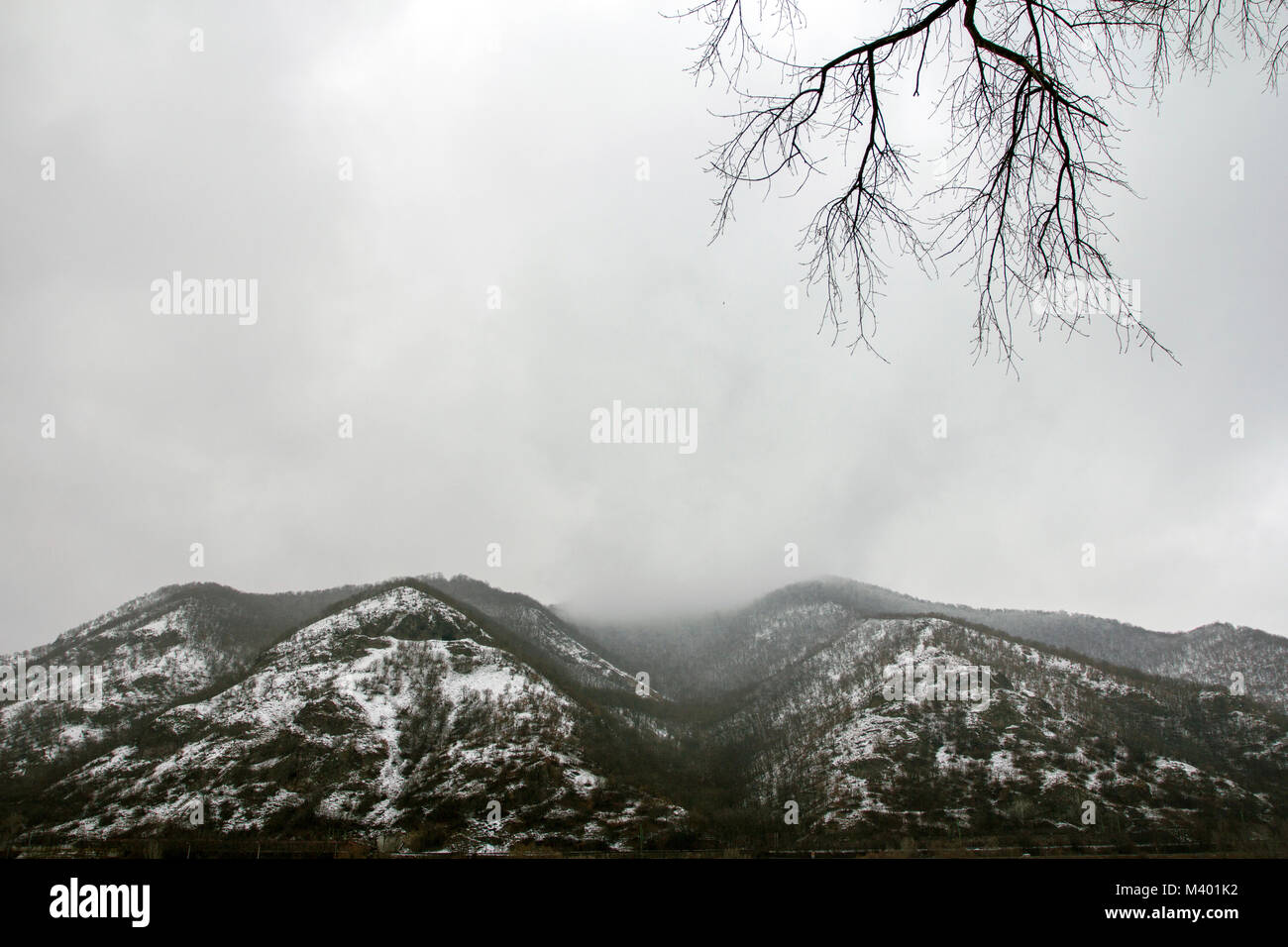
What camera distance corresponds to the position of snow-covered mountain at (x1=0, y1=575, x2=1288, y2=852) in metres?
85.3

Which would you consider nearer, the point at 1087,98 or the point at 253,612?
the point at 1087,98

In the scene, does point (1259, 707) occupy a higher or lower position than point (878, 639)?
lower

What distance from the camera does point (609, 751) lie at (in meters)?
113

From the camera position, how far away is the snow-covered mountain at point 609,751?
8531 cm

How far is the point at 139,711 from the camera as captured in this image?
137250 mm

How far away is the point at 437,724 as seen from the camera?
11019 cm

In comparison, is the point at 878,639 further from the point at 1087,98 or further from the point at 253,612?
the point at 253,612

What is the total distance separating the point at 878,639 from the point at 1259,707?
7211 cm
